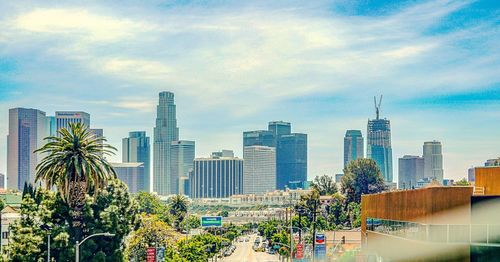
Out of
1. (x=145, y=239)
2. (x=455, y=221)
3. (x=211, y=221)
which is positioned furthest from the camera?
(x=211, y=221)

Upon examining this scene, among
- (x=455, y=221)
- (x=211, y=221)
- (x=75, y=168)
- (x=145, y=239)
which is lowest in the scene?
(x=211, y=221)

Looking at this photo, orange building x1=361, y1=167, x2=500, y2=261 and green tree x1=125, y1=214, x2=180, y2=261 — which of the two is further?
green tree x1=125, y1=214, x2=180, y2=261

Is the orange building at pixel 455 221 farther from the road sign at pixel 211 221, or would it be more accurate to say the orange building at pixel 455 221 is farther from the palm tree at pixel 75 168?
the road sign at pixel 211 221

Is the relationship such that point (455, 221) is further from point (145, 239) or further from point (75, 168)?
point (145, 239)

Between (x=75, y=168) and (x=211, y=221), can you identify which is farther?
(x=211, y=221)

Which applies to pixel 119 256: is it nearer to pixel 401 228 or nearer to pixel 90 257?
pixel 90 257

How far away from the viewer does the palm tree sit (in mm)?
86875

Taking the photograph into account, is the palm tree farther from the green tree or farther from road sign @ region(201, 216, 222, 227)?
road sign @ region(201, 216, 222, 227)

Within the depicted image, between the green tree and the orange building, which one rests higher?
the orange building

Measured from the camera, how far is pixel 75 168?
283ft

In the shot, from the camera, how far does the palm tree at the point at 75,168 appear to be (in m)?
86.9

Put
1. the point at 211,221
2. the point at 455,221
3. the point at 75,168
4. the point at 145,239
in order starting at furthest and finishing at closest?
the point at 211,221, the point at 145,239, the point at 75,168, the point at 455,221

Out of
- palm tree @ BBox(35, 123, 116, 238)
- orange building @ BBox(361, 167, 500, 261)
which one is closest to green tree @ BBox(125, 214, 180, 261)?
palm tree @ BBox(35, 123, 116, 238)

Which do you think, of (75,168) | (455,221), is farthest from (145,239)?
(455,221)
